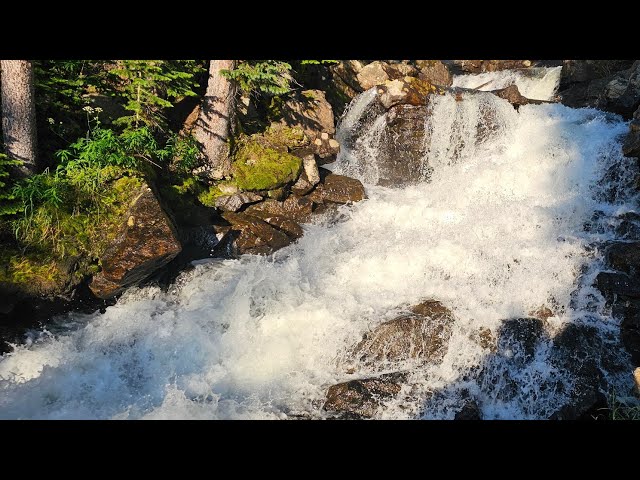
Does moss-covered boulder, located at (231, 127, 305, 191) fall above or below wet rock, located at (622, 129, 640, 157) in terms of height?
below

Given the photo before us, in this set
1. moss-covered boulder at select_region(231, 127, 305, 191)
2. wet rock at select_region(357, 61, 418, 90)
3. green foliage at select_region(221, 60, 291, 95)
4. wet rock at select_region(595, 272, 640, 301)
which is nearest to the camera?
wet rock at select_region(595, 272, 640, 301)

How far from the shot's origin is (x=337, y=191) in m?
12.2

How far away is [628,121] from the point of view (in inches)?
463

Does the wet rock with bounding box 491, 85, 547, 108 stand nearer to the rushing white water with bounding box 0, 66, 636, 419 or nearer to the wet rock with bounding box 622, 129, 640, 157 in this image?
the rushing white water with bounding box 0, 66, 636, 419

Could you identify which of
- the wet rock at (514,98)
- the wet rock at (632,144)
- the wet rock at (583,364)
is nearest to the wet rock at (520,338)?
the wet rock at (583,364)

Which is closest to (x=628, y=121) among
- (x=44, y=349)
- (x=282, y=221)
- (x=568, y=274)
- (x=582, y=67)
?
(x=582, y=67)

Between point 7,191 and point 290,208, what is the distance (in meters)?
6.14

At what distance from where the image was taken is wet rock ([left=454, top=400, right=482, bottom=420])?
6172mm

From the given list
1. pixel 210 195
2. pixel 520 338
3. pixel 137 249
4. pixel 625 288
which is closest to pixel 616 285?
pixel 625 288

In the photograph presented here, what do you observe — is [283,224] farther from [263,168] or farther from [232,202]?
[263,168]

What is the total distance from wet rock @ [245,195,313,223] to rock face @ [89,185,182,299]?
324cm

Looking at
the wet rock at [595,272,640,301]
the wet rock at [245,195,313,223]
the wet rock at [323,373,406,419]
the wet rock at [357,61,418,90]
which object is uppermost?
the wet rock at [357,61,418,90]

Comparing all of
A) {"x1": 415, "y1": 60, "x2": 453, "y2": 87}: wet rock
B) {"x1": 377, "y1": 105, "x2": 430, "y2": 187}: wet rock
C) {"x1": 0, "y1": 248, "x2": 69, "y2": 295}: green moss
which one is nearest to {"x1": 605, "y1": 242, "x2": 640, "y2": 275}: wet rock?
{"x1": 377, "y1": 105, "x2": 430, "y2": 187}: wet rock
